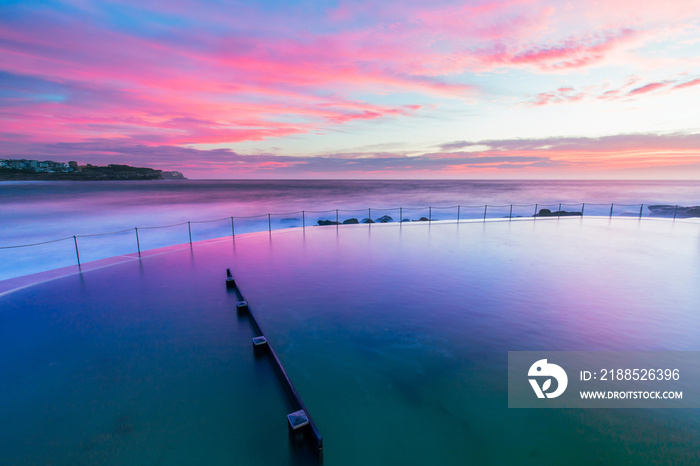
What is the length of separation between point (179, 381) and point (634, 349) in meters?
4.91

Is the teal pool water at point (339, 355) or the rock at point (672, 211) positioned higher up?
the teal pool water at point (339, 355)

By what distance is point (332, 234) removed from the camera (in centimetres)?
1066

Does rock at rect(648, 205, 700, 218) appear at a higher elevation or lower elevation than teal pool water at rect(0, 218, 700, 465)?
lower

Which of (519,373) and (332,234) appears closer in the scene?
(519,373)

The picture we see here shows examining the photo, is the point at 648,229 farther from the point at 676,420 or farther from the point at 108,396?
the point at 108,396

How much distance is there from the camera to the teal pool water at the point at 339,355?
7.58 ft

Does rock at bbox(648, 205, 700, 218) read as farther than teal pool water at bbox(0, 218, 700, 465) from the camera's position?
Yes

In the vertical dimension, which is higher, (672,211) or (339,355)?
(339,355)

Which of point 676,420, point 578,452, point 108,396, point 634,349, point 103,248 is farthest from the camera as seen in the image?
point 103,248

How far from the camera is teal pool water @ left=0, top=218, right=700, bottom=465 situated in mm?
2311

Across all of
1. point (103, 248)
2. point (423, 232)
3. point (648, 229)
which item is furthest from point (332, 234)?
point (648, 229)

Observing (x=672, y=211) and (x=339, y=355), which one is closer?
(x=339, y=355)

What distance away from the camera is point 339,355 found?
3438 millimetres

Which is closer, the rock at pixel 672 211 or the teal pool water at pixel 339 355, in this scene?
the teal pool water at pixel 339 355
